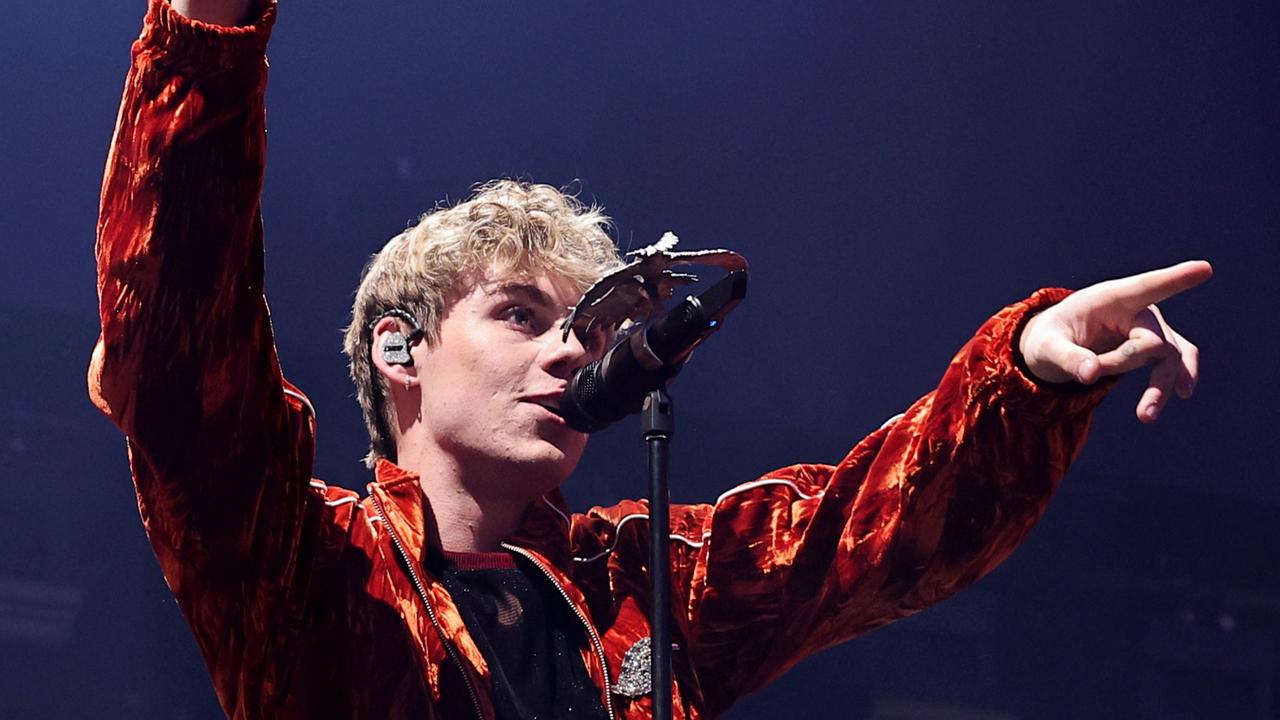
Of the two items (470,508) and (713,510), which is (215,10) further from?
(713,510)

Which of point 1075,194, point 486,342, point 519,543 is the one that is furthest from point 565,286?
point 1075,194

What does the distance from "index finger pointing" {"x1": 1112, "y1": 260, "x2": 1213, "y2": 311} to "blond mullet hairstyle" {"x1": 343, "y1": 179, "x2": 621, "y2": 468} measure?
68 centimetres

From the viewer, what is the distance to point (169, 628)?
87.9 inches

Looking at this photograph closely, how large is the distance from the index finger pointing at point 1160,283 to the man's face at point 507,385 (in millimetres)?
633

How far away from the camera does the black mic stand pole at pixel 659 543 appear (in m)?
1.15

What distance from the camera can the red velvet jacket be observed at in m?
1.20

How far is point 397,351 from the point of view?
1.83 metres

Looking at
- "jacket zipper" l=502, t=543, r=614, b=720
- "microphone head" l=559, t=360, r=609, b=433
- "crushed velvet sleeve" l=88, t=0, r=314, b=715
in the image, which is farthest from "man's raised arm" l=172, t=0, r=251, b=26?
"jacket zipper" l=502, t=543, r=614, b=720

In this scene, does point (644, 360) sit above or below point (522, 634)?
above

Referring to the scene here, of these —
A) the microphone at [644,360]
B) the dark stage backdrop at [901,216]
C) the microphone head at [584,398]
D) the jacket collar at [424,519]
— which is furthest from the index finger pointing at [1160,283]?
the dark stage backdrop at [901,216]

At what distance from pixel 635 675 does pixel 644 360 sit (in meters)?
0.52

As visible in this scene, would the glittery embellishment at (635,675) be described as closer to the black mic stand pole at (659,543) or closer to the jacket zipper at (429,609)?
the jacket zipper at (429,609)

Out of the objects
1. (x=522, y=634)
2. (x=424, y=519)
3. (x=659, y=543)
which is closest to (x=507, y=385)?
(x=424, y=519)

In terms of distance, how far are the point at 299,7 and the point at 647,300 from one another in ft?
4.87
